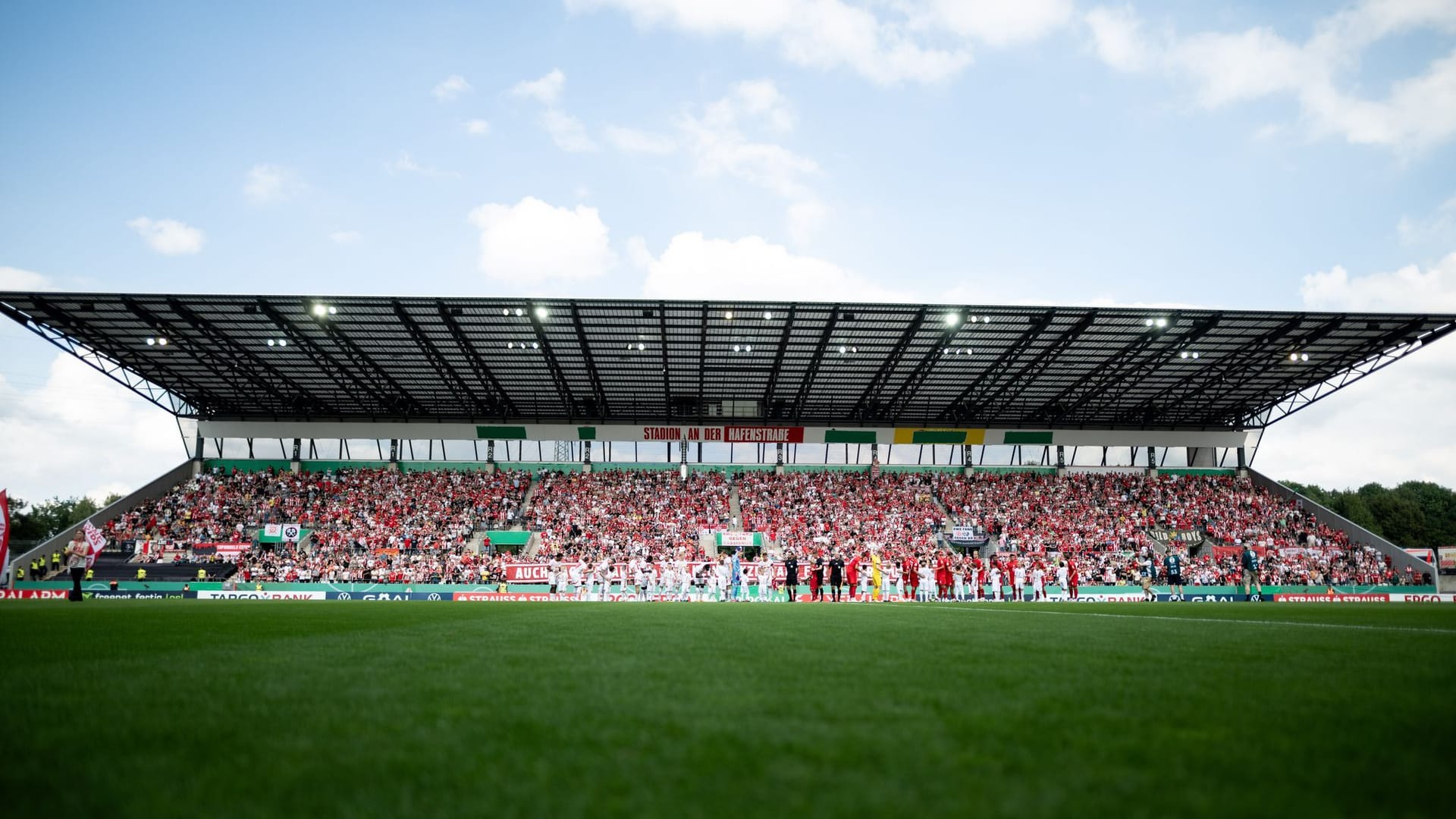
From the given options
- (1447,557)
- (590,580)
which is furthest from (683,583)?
(1447,557)

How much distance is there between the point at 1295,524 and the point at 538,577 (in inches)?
1633

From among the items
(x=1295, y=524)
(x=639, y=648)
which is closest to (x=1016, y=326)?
(x=1295, y=524)

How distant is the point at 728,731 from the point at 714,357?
37723 millimetres

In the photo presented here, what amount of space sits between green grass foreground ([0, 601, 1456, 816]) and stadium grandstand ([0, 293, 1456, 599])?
25.2m

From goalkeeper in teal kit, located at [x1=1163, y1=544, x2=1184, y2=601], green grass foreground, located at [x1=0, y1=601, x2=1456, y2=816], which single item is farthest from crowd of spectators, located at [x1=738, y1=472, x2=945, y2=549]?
green grass foreground, located at [x1=0, y1=601, x2=1456, y2=816]

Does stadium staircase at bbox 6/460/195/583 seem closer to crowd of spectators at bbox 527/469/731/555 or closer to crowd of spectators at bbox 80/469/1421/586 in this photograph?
crowd of spectators at bbox 80/469/1421/586

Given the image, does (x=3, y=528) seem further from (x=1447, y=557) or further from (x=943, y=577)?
(x=1447, y=557)

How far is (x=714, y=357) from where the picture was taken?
4062cm

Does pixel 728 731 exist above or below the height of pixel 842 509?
below

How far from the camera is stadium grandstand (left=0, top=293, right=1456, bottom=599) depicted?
34.9m

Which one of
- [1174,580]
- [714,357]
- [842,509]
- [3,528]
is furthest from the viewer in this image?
[842,509]

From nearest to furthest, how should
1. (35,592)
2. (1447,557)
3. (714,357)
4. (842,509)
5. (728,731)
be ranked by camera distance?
(728,731)
(35,592)
(714,357)
(842,509)
(1447,557)

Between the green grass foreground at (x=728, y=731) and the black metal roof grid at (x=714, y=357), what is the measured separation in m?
28.7

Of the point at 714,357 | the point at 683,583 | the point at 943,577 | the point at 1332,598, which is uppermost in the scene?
the point at 714,357
